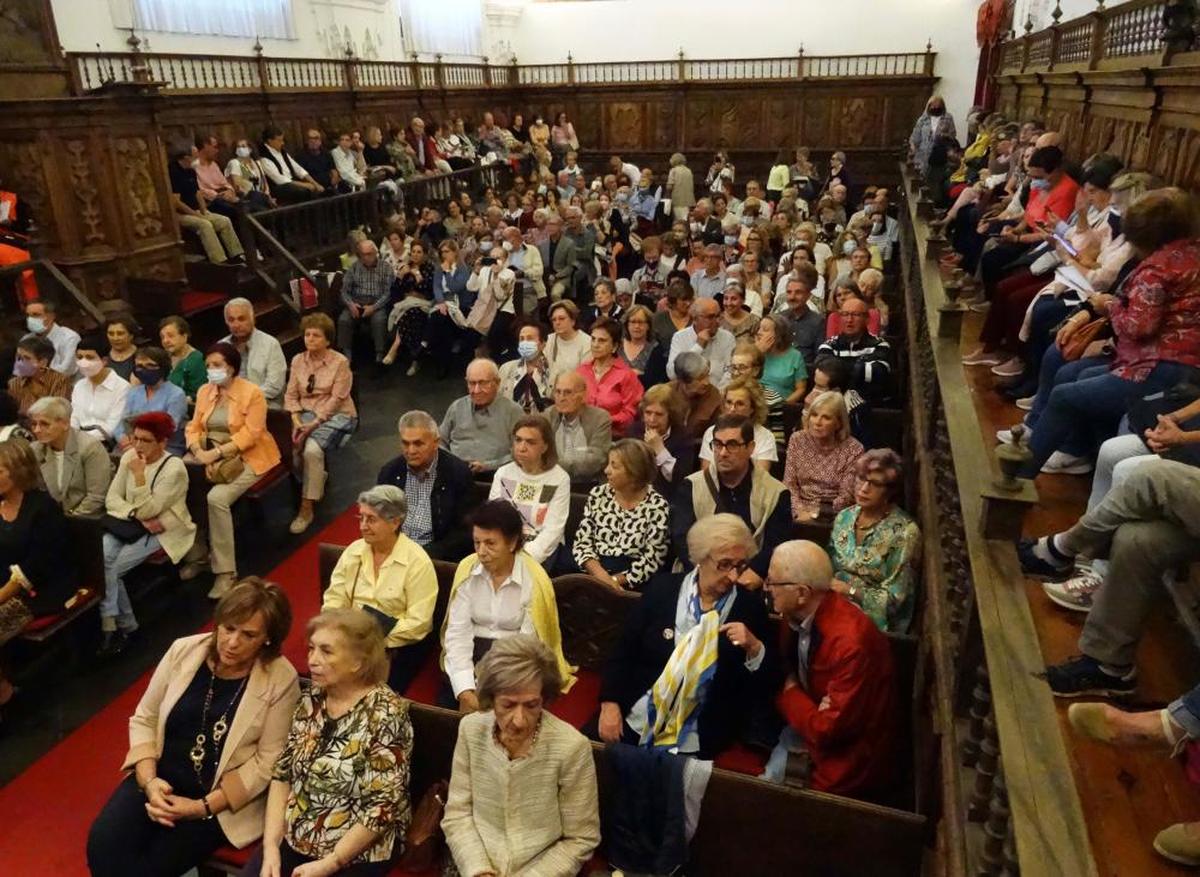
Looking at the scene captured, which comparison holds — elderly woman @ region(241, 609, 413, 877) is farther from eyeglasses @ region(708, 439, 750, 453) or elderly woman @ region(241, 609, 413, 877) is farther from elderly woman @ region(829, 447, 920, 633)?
elderly woman @ region(829, 447, 920, 633)

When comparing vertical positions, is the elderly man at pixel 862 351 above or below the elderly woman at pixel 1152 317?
below

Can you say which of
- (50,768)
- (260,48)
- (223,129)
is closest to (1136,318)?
(50,768)

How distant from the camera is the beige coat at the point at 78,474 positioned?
4012 millimetres

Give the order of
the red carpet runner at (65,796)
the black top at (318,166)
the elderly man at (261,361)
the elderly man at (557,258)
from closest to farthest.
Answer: the red carpet runner at (65,796) → the elderly man at (261,361) → the elderly man at (557,258) → the black top at (318,166)

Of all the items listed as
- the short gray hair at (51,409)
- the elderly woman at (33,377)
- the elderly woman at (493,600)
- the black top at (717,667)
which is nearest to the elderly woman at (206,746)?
the elderly woman at (493,600)

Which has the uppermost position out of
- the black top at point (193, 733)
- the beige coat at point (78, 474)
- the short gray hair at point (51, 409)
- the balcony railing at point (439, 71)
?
the balcony railing at point (439, 71)

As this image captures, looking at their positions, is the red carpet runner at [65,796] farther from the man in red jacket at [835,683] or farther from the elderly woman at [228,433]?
the man in red jacket at [835,683]

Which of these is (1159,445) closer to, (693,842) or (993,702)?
(993,702)

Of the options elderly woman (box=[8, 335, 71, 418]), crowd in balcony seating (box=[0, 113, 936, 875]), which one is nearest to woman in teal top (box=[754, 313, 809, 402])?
crowd in balcony seating (box=[0, 113, 936, 875])

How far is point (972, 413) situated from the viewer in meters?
2.80

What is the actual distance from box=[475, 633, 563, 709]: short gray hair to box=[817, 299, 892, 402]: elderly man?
277 cm

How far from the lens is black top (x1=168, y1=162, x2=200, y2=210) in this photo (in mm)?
7723

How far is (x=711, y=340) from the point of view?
4.90 meters

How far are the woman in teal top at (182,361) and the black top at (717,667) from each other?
3.50 m
